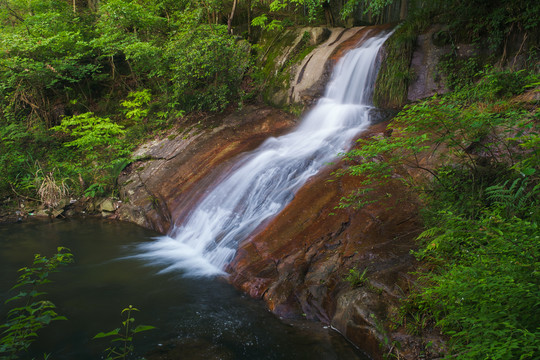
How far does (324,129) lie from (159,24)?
8.00 meters

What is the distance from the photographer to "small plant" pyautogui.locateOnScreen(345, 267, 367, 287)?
3861mm

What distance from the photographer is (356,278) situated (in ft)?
12.8

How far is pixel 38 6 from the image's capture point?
40.1 feet

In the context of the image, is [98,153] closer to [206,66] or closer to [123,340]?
[206,66]

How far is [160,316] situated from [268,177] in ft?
11.0

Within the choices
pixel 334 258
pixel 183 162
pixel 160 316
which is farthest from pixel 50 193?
pixel 334 258

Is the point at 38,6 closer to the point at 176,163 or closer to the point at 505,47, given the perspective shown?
the point at 176,163

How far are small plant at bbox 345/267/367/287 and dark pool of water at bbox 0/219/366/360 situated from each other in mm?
615

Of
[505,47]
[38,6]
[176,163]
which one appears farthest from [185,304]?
[38,6]

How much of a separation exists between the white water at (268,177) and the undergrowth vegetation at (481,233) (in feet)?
5.96

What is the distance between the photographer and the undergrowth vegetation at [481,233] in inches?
85.3

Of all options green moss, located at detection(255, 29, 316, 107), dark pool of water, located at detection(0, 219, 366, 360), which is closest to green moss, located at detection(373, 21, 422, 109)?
green moss, located at detection(255, 29, 316, 107)

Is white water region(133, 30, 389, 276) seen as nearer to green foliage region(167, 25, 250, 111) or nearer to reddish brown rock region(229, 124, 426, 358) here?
reddish brown rock region(229, 124, 426, 358)

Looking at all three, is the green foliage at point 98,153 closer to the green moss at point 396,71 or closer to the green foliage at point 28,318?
the green foliage at point 28,318
